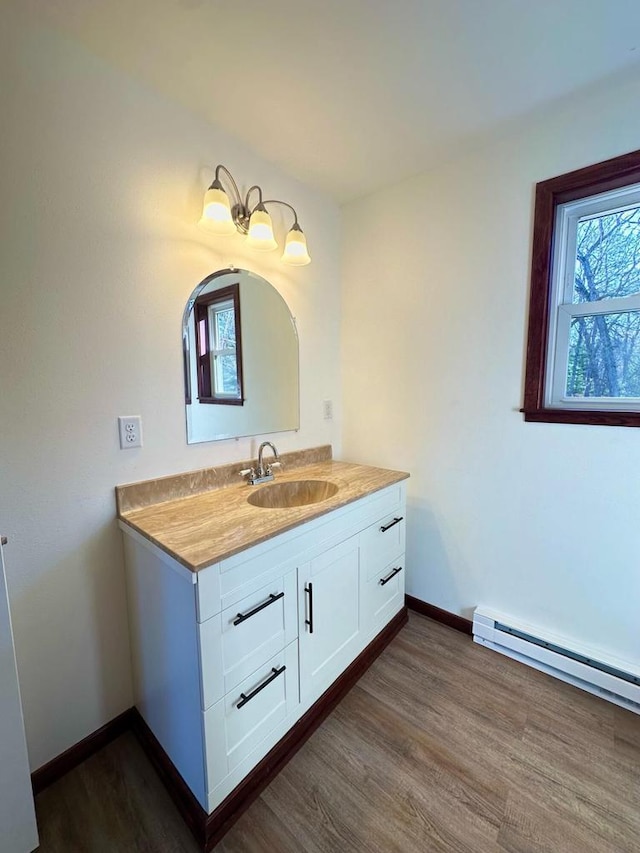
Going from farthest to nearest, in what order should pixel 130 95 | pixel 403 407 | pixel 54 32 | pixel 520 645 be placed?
pixel 403 407 → pixel 520 645 → pixel 130 95 → pixel 54 32

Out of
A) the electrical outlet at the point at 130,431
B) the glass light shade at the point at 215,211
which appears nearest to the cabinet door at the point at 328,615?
the electrical outlet at the point at 130,431

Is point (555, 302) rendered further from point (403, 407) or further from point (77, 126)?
point (77, 126)

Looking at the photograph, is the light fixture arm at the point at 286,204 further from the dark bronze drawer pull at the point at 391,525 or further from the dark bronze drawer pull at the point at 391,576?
the dark bronze drawer pull at the point at 391,576

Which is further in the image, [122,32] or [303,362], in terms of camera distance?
[303,362]

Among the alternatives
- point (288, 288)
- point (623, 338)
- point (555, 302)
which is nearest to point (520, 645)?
point (623, 338)

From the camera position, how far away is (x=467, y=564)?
1.84m

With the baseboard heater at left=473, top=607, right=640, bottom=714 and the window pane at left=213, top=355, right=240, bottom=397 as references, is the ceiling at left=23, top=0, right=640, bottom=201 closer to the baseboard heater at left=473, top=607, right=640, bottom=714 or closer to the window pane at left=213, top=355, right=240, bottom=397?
the window pane at left=213, top=355, right=240, bottom=397

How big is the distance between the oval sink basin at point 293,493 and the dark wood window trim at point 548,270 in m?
0.99

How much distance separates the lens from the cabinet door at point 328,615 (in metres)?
1.28

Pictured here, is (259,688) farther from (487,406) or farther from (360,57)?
(360,57)

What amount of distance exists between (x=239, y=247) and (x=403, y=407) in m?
1.16

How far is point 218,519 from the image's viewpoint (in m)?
1.24

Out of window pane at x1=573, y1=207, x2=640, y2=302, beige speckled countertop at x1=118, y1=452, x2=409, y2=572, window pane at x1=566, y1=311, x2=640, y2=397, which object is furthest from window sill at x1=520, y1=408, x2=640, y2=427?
beige speckled countertop at x1=118, y1=452, x2=409, y2=572

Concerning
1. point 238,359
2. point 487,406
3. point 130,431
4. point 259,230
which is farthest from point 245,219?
point 487,406
